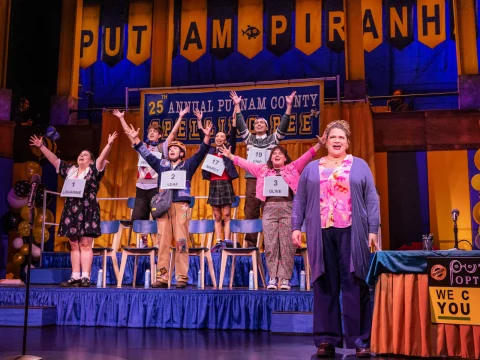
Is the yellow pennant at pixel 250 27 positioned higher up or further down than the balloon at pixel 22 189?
higher up

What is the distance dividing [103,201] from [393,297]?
22.2 feet

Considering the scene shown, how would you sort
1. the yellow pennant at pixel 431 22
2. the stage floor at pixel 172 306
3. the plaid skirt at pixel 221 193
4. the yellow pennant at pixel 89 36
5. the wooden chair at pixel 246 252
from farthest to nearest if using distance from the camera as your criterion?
the yellow pennant at pixel 89 36 < the yellow pennant at pixel 431 22 < the plaid skirt at pixel 221 193 < the wooden chair at pixel 246 252 < the stage floor at pixel 172 306

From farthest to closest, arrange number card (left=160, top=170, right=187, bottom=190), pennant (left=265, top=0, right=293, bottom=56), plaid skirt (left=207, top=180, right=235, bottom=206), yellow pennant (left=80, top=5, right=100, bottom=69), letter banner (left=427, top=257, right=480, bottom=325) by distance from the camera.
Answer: yellow pennant (left=80, top=5, right=100, bottom=69), pennant (left=265, top=0, right=293, bottom=56), plaid skirt (left=207, top=180, right=235, bottom=206), number card (left=160, top=170, right=187, bottom=190), letter banner (left=427, top=257, right=480, bottom=325)

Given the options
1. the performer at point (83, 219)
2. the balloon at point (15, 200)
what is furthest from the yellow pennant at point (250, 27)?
the performer at point (83, 219)

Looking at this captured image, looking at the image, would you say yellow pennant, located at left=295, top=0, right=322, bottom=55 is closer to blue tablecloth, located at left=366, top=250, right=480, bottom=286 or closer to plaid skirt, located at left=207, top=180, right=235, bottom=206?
plaid skirt, located at left=207, top=180, right=235, bottom=206

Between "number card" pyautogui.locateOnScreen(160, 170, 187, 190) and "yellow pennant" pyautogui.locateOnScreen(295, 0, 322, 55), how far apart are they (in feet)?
19.4

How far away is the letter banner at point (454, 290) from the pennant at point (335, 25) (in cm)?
772

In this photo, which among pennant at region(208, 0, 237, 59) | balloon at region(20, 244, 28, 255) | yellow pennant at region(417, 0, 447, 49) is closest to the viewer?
balloon at region(20, 244, 28, 255)

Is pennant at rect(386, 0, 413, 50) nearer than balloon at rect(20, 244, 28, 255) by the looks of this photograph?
No

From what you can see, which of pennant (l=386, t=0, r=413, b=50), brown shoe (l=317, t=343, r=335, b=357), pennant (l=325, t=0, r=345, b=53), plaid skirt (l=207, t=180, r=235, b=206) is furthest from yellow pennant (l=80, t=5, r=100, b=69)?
brown shoe (l=317, t=343, r=335, b=357)

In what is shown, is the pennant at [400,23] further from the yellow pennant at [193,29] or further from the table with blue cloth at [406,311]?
the table with blue cloth at [406,311]

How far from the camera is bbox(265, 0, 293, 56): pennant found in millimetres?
10695

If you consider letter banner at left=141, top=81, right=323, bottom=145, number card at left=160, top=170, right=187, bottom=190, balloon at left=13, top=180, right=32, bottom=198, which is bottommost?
number card at left=160, top=170, right=187, bottom=190

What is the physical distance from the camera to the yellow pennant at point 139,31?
11.1 meters
